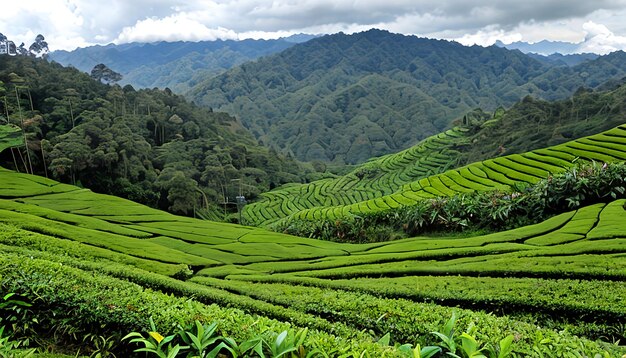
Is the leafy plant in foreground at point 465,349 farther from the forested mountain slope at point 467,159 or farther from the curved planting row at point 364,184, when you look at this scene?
the curved planting row at point 364,184

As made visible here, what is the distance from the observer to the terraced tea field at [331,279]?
4949 mm

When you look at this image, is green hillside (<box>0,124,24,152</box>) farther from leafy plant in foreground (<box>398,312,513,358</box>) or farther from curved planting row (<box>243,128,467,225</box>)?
leafy plant in foreground (<box>398,312,513,358</box>)

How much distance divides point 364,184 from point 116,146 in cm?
4430

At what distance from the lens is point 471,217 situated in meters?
17.2

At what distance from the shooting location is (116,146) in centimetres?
3666

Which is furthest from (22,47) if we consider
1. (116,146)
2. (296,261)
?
(296,261)

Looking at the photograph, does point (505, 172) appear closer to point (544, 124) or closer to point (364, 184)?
point (364, 184)

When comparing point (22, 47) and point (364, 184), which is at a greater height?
point (22, 47)

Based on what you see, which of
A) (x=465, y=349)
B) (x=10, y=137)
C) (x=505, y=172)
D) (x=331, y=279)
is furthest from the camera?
(x=10, y=137)

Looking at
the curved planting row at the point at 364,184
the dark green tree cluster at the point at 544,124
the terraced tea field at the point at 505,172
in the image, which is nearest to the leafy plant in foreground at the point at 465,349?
the terraced tea field at the point at 505,172

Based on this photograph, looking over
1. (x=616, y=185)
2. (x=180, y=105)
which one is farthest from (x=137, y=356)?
(x=180, y=105)

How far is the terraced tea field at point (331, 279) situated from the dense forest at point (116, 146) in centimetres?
1454

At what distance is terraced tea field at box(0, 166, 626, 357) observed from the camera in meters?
4.95

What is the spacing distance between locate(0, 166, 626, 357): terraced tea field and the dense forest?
14.5m
